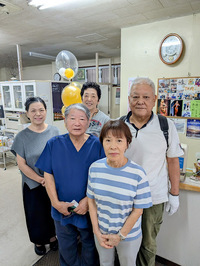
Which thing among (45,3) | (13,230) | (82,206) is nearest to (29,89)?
(45,3)

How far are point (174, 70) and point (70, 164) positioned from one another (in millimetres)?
2541

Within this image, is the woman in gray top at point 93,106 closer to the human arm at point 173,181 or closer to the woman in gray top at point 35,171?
the woman in gray top at point 35,171

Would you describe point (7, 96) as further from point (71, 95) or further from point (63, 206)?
point (63, 206)

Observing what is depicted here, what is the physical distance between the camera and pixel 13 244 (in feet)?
6.59

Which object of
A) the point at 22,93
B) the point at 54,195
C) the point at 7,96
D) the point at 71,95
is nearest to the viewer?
the point at 54,195

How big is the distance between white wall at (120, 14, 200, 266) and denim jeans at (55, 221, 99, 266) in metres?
0.65

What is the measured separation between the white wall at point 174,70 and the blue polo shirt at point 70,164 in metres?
0.80

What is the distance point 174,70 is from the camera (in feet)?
9.66

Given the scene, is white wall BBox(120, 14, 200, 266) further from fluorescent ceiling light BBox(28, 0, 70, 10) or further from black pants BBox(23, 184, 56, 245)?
fluorescent ceiling light BBox(28, 0, 70, 10)

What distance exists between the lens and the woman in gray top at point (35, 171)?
1.56m

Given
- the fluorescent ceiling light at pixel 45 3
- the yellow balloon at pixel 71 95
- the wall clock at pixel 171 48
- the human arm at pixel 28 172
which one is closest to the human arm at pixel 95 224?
the human arm at pixel 28 172

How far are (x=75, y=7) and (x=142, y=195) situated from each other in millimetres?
2522

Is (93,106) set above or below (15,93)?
below

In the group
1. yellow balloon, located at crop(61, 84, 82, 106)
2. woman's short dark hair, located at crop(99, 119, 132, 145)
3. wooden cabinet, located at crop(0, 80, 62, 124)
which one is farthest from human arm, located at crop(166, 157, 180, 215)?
wooden cabinet, located at crop(0, 80, 62, 124)
